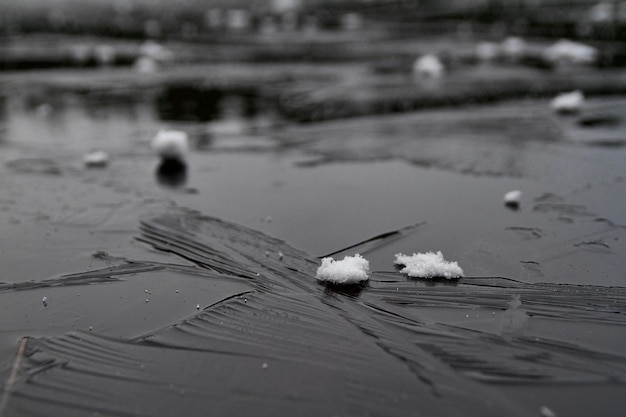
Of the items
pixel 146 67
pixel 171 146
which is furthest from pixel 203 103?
pixel 146 67

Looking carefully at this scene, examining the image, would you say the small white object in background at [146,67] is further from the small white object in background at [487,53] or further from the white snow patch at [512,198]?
the white snow patch at [512,198]

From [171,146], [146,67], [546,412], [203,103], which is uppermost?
[146,67]

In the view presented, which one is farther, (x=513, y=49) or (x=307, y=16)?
(x=307, y=16)

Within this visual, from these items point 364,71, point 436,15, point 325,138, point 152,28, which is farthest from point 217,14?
point 325,138

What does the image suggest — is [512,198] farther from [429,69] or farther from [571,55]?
[571,55]

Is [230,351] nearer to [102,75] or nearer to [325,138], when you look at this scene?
[325,138]

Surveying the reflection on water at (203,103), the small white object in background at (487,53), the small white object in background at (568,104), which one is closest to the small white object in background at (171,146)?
the reflection on water at (203,103)

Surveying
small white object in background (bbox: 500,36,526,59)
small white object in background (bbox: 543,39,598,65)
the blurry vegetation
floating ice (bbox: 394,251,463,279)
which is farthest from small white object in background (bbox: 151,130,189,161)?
the blurry vegetation
